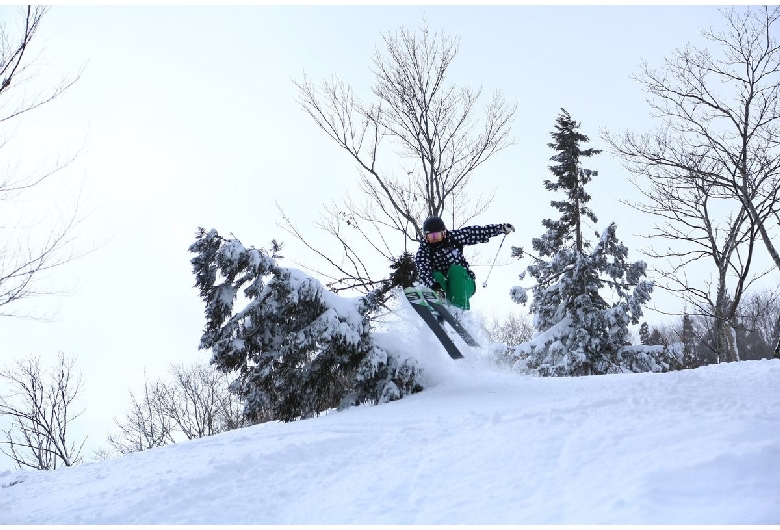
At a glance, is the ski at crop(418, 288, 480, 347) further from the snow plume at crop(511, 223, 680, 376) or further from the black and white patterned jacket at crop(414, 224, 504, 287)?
the snow plume at crop(511, 223, 680, 376)

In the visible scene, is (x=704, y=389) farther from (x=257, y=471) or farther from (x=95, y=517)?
(x=95, y=517)

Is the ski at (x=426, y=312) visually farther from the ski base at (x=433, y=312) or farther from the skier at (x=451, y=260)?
the skier at (x=451, y=260)

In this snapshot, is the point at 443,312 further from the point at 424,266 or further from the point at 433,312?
the point at 424,266

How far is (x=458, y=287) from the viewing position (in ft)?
23.1

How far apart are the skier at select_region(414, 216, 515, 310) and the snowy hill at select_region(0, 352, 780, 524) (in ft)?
7.30

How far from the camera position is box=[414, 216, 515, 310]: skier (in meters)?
7.05

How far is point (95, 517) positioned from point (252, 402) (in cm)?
329

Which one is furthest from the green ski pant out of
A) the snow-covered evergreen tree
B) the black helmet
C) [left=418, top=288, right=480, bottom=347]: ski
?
the snow-covered evergreen tree

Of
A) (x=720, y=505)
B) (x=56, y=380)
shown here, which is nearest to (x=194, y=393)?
(x=56, y=380)

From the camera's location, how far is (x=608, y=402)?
406 cm

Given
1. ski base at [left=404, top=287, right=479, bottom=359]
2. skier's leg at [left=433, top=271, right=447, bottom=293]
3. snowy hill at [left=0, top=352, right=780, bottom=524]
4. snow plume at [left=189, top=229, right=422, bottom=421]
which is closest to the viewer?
snowy hill at [left=0, top=352, right=780, bottom=524]

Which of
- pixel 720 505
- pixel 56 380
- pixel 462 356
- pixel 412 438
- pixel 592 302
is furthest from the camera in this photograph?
pixel 56 380

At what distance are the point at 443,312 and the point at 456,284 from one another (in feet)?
1.47

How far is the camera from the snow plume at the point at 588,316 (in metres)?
13.5
